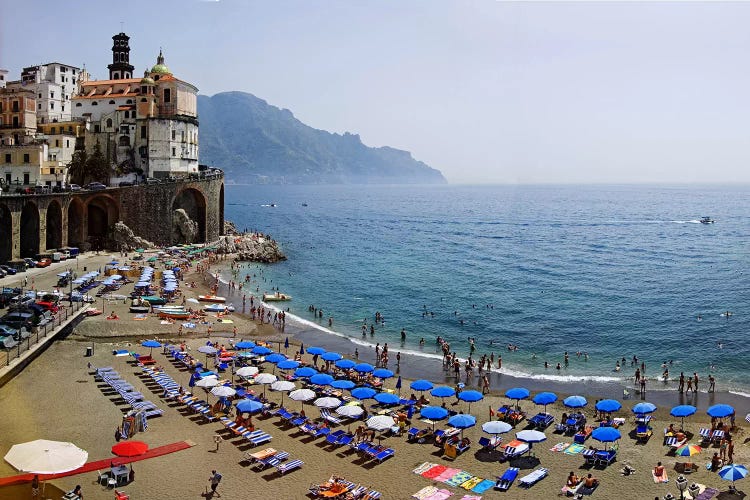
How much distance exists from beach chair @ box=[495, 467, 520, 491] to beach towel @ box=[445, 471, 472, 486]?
1.20 m

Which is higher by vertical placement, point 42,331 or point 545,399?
point 42,331

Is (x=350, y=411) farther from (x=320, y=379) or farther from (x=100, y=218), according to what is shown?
(x=100, y=218)

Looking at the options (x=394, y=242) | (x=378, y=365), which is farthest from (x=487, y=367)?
(x=394, y=242)

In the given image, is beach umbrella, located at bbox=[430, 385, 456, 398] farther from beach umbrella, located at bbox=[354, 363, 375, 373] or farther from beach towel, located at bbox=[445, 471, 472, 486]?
beach towel, located at bbox=[445, 471, 472, 486]

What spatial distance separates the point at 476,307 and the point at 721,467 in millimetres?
34565

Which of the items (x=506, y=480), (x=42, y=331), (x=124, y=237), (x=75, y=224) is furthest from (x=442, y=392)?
(x=75, y=224)

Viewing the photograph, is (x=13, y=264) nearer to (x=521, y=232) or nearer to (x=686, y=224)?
(x=521, y=232)

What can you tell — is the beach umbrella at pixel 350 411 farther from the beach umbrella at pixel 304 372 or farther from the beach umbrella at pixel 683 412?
the beach umbrella at pixel 683 412

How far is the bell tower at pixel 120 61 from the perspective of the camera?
9556 cm

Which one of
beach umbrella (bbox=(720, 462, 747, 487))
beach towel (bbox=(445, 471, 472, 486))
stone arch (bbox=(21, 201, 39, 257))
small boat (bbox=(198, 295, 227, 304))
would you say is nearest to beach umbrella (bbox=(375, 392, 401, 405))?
A: beach towel (bbox=(445, 471, 472, 486))

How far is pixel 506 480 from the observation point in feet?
80.8

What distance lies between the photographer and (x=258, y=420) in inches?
1204

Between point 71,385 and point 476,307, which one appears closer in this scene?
point 71,385

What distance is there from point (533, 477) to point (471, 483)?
2558mm
